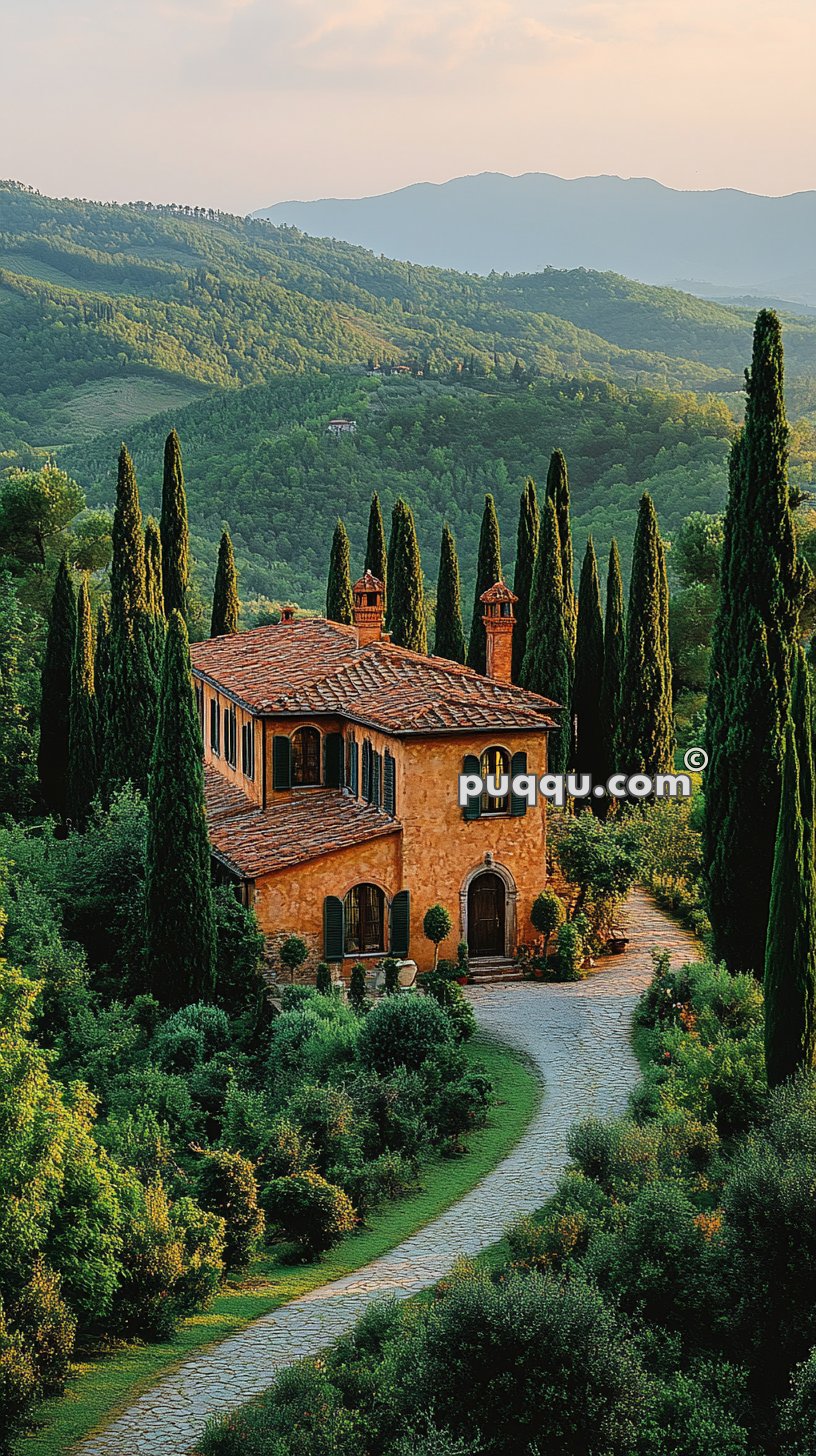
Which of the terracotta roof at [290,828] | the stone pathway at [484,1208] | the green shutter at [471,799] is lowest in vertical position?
the stone pathway at [484,1208]

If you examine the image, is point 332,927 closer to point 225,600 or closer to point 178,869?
point 178,869

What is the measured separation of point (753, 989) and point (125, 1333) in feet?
33.0

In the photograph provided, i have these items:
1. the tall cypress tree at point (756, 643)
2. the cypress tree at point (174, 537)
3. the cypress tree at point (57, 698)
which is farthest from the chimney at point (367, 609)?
the tall cypress tree at point (756, 643)

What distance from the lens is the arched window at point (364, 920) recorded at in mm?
25906

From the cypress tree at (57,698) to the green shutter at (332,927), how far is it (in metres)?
11.6

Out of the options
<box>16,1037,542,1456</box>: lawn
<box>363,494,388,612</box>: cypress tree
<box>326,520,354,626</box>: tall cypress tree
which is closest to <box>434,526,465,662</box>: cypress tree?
<box>363,494,388,612</box>: cypress tree

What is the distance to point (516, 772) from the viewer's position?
87.2ft

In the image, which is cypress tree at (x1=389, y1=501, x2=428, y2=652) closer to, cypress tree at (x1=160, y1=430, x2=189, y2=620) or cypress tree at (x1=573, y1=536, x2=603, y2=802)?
cypress tree at (x1=573, y1=536, x2=603, y2=802)

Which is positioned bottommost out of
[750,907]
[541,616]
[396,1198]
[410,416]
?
[396,1198]

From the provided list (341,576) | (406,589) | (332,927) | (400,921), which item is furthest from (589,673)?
(332,927)

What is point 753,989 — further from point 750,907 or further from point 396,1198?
point 396,1198

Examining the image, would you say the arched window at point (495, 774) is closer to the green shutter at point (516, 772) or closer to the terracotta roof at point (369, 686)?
the green shutter at point (516, 772)

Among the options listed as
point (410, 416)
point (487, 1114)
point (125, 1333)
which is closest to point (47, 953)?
point (487, 1114)

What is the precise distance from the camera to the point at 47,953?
70.7 feet
